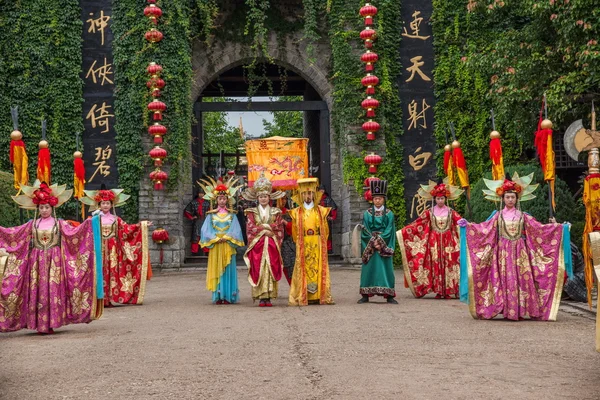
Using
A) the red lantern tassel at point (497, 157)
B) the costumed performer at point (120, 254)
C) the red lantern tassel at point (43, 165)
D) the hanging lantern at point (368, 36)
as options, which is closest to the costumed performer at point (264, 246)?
the costumed performer at point (120, 254)

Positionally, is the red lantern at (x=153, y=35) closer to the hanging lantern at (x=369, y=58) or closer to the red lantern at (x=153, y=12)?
the red lantern at (x=153, y=12)

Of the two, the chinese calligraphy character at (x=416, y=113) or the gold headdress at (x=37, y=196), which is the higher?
the chinese calligraphy character at (x=416, y=113)

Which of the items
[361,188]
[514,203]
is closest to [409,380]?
[514,203]

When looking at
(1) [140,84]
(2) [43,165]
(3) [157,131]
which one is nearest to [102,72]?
(1) [140,84]

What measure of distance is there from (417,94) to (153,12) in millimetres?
5797

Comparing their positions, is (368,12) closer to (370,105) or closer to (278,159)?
(370,105)

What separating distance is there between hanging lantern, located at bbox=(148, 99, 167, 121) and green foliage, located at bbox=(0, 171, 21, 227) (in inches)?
160

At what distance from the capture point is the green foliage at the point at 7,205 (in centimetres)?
1357

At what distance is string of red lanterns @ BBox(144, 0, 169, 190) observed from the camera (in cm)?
1791

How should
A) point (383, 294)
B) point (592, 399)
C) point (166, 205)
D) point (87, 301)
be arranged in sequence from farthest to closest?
point (166, 205)
point (383, 294)
point (87, 301)
point (592, 399)

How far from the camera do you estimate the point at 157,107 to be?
1795cm

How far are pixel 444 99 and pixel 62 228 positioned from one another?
1132 cm

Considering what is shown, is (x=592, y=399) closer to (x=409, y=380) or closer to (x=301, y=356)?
(x=409, y=380)

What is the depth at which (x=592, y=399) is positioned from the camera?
5387mm
